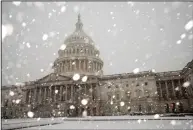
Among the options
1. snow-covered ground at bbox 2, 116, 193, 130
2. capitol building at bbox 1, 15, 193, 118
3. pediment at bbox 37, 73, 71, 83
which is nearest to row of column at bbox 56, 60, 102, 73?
pediment at bbox 37, 73, 71, 83

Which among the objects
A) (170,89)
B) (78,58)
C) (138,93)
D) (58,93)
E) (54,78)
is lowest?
(138,93)

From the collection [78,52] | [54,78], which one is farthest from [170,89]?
[78,52]

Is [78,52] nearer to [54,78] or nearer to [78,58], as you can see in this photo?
[78,58]

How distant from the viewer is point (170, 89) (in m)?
45.0

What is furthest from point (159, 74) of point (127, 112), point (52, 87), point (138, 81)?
point (52, 87)

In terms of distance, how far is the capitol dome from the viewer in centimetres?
6469

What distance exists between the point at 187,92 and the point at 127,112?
1399 cm

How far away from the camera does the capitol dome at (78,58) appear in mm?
64688

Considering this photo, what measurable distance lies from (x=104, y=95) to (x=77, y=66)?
69.5ft

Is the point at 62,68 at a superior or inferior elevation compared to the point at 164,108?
superior

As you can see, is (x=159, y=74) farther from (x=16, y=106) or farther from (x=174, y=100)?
(x=16, y=106)

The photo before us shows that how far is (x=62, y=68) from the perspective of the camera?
66.5 m

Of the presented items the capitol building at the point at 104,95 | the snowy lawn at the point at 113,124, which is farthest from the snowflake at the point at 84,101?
the snowy lawn at the point at 113,124

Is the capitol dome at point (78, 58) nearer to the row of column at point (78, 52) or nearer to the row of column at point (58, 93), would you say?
the row of column at point (78, 52)
